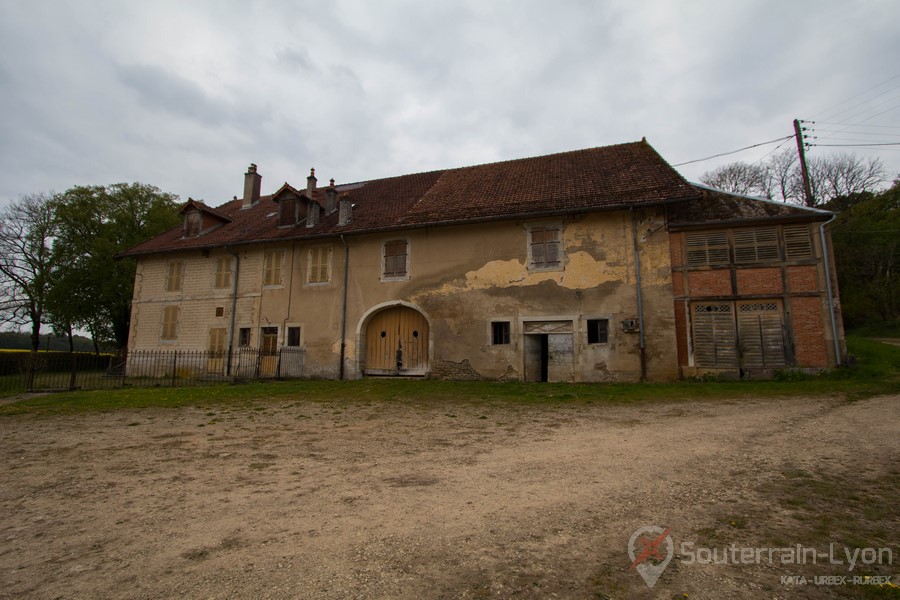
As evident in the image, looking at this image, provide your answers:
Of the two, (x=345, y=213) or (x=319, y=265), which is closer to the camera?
(x=319, y=265)

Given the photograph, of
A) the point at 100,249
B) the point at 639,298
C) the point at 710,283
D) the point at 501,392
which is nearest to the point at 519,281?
the point at 639,298

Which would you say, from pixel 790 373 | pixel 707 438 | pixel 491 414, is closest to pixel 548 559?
pixel 707 438

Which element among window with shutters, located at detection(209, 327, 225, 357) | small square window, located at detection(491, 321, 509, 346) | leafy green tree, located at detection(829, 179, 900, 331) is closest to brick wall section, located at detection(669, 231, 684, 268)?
small square window, located at detection(491, 321, 509, 346)

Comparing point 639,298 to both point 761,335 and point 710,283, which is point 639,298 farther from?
point 761,335

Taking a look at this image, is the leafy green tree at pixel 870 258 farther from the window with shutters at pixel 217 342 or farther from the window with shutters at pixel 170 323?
the window with shutters at pixel 170 323

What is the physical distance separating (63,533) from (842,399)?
459 inches

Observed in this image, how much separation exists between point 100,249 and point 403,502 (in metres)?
31.8

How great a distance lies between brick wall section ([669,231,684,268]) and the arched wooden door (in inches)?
329

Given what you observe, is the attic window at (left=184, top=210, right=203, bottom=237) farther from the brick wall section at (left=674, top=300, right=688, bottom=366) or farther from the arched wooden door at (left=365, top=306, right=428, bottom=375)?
the brick wall section at (left=674, top=300, right=688, bottom=366)

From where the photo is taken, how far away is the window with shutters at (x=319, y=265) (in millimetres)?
17422

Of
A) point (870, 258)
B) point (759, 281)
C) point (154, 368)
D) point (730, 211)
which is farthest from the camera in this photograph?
point (870, 258)

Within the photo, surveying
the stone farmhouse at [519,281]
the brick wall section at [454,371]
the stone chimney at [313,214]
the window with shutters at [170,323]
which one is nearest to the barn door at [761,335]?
the stone farmhouse at [519,281]

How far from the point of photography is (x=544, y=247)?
14.8m

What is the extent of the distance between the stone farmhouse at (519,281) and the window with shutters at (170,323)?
62 mm
